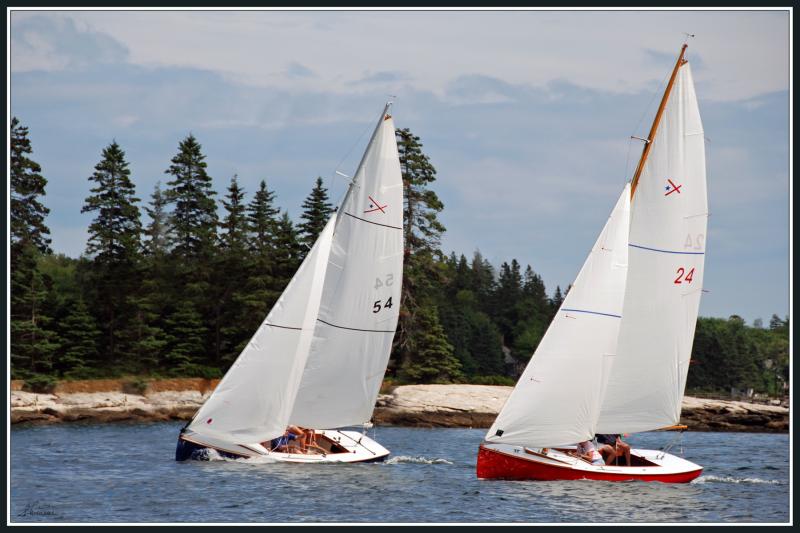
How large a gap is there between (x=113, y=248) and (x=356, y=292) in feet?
123

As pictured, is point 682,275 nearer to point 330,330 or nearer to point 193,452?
point 330,330

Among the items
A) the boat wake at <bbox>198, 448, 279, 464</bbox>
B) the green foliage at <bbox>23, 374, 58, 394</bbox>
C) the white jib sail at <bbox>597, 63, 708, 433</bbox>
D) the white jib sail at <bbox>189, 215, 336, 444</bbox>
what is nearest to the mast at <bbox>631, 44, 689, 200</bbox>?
the white jib sail at <bbox>597, 63, 708, 433</bbox>

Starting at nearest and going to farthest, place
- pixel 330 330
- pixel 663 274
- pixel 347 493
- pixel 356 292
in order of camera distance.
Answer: pixel 347 493, pixel 663 274, pixel 330 330, pixel 356 292

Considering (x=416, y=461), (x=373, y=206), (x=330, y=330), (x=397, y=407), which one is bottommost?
(x=397, y=407)

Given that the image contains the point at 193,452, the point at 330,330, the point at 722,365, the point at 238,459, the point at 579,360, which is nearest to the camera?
the point at 579,360

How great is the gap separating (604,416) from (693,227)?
17.8ft

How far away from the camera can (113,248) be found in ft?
215

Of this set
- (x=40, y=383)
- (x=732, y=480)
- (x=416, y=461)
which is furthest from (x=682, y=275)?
(x=40, y=383)

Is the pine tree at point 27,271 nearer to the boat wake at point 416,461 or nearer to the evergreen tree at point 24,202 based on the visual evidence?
the evergreen tree at point 24,202

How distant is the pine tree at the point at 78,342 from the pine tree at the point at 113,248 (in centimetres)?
136

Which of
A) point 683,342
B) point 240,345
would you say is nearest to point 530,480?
point 683,342

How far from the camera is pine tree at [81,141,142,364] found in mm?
64312

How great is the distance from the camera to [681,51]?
94.4ft

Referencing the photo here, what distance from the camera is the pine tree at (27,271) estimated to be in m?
57.2
